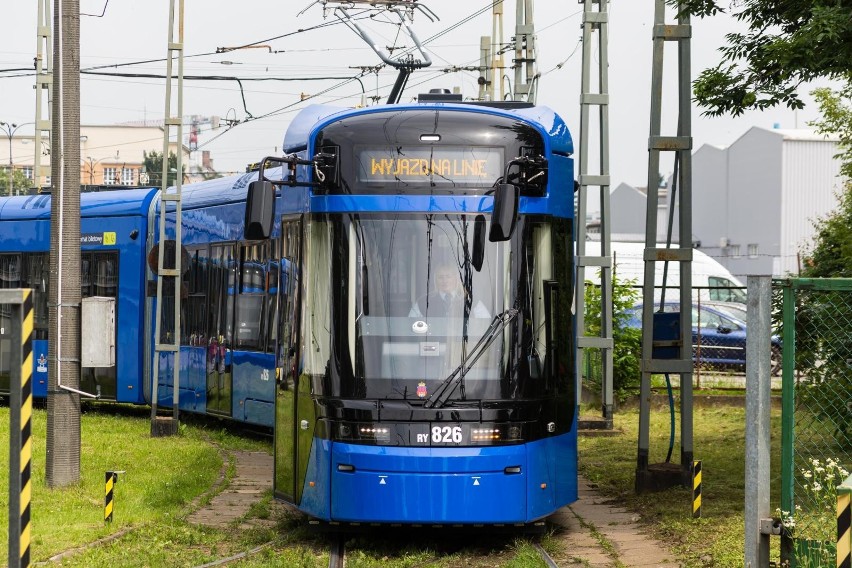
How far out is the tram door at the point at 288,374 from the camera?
1045 centimetres

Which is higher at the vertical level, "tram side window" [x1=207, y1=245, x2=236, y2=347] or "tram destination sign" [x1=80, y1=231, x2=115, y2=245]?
"tram destination sign" [x1=80, y1=231, x2=115, y2=245]

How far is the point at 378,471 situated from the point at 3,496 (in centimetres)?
427

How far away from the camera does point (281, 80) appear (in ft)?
89.5

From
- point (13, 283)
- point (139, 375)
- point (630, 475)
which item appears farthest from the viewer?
point (13, 283)

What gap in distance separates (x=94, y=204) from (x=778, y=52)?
13362 millimetres

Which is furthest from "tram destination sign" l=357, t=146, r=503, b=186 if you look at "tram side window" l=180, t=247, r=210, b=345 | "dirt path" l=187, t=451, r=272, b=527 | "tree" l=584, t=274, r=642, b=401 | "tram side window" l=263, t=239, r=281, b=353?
"tree" l=584, t=274, r=642, b=401

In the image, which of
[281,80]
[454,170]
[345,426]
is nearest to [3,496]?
[345,426]

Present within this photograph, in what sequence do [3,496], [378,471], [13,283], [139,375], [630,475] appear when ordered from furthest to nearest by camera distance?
[13,283]
[139,375]
[630,475]
[3,496]
[378,471]

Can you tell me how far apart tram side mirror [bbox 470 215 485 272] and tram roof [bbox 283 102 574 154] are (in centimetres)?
91

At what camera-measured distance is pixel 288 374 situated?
10.6 m

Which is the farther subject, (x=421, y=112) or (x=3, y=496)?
(x=3, y=496)

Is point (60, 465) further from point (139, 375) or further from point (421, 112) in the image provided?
point (139, 375)

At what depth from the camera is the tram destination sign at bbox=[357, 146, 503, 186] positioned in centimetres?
1009

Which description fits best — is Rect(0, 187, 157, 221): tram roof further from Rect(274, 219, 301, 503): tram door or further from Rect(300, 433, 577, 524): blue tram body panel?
Rect(300, 433, 577, 524): blue tram body panel
